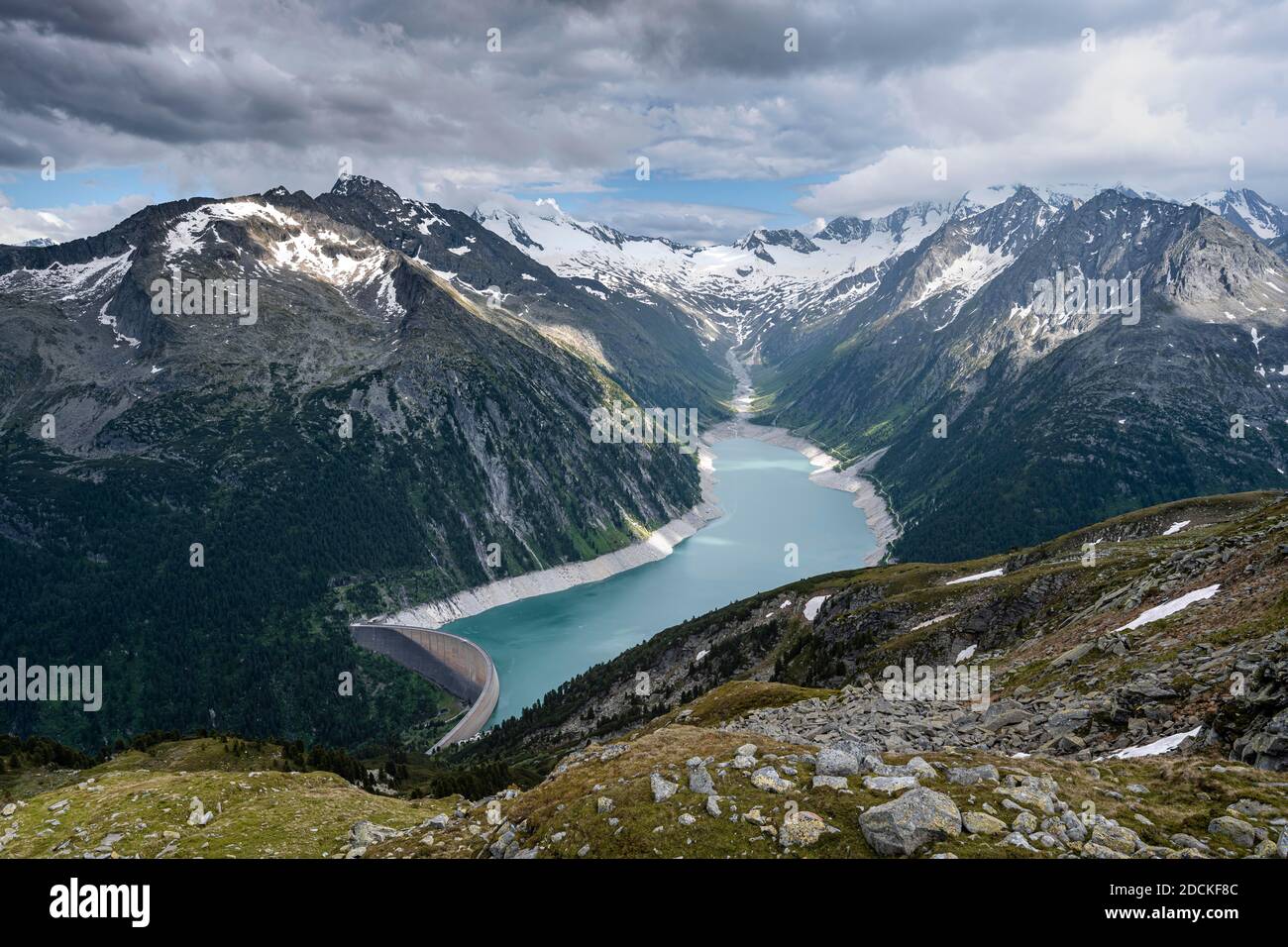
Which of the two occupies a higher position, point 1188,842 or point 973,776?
point 1188,842

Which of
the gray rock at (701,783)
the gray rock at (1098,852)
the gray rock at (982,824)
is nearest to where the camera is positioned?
the gray rock at (1098,852)

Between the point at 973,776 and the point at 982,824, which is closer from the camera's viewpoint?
the point at 982,824

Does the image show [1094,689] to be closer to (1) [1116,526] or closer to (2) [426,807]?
(2) [426,807]

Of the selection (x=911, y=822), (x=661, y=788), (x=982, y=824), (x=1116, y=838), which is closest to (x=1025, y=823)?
(x=982, y=824)

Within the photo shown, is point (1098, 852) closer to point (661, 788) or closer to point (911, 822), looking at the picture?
point (911, 822)

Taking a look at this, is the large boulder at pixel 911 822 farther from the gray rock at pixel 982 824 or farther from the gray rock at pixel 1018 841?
the gray rock at pixel 1018 841

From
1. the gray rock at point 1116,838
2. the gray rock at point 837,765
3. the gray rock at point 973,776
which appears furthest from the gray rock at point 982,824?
the gray rock at point 837,765
